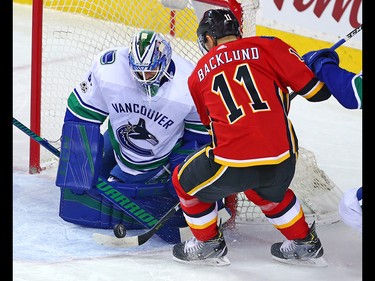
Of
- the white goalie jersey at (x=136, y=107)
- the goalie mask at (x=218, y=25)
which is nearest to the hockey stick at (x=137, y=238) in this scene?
the white goalie jersey at (x=136, y=107)

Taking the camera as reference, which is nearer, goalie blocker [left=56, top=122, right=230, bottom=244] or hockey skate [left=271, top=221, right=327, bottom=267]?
hockey skate [left=271, top=221, right=327, bottom=267]

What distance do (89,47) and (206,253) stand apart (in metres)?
1.30

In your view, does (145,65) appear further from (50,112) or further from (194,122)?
(50,112)

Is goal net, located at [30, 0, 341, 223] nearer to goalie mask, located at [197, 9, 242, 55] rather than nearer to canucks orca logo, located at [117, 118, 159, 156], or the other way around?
canucks orca logo, located at [117, 118, 159, 156]

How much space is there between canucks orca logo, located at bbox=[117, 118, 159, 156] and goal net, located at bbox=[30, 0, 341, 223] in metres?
0.50

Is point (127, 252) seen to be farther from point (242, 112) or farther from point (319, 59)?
point (319, 59)

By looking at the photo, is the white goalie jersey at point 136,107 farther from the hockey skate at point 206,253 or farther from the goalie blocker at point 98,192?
the hockey skate at point 206,253

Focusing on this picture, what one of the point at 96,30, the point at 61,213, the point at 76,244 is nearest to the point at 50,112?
the point at 96,30

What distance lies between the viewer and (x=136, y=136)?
3.21 metres

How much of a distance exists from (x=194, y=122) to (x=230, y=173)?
0.48 metres

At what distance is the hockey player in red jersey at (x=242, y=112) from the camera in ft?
8.75

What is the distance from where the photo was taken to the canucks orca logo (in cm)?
318

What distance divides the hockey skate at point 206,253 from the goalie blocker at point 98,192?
0.58ft

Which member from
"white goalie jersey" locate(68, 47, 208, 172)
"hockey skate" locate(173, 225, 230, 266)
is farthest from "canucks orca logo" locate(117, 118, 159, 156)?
"hockey skate" locate(173, 225, 230, 266)
